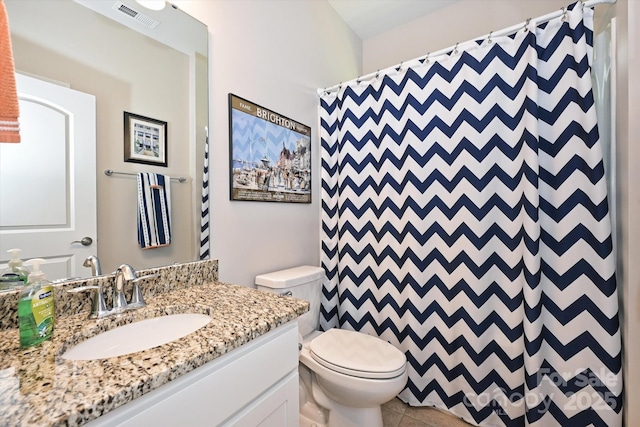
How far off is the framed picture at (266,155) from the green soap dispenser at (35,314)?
772 millimetres

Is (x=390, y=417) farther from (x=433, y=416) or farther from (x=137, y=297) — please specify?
(x=137, y=297)

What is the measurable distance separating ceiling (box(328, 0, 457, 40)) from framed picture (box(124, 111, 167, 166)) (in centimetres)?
167

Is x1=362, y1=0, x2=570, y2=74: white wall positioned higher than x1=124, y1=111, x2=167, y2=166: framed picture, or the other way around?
x1=362, y1=0, x2=570, y2=74: white wall

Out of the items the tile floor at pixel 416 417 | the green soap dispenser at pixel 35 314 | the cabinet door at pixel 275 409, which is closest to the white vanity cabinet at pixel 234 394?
the cabinet door at pixel 275 409

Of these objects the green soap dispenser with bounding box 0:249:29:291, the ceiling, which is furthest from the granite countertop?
the ceiling

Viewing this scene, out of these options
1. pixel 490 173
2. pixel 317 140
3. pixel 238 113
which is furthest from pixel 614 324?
pixel 238 113

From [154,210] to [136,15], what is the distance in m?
0.74

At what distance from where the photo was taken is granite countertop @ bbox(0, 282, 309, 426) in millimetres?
457

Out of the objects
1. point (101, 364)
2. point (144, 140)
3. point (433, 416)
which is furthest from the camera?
point (433, 416)

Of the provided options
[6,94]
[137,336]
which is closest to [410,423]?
[137,336]

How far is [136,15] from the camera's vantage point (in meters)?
1.05

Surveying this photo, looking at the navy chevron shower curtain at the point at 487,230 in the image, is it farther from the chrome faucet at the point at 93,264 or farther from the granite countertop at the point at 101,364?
the chrome faucet at the point at 93,264

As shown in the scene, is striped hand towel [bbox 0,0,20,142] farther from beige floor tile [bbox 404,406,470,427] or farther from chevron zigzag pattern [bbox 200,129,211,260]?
beige floor tile [bbox 404,406,470,427]

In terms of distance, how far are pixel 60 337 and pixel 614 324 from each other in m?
1.95
